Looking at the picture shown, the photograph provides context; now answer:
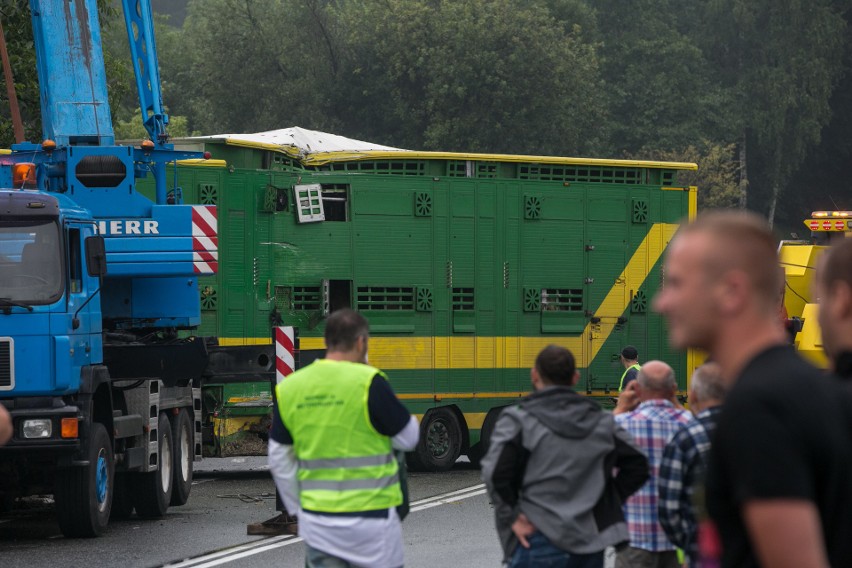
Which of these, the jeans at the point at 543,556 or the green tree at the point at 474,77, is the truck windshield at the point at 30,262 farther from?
the green tree at the point at 474,77

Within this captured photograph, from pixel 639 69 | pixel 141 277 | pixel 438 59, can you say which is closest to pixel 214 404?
pixel 141 277

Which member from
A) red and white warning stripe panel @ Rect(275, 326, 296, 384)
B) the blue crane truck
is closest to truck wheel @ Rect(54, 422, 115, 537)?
the blue crane truck

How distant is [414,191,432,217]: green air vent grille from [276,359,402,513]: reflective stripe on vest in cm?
1270

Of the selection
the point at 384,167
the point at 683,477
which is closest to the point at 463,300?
the point at 384,167

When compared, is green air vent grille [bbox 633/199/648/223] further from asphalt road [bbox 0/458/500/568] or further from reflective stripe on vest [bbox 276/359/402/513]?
reflective stripe on vest [bbox 276/359/402/513]

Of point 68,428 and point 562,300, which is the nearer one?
point 68,428

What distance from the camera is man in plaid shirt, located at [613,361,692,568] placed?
736 cm

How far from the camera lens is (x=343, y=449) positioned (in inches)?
266

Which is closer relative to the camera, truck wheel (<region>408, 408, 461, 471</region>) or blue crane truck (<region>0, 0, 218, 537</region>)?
blue crane truck (<region>0, 0, 218, 537</region>)

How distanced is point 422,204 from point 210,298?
2876 mm

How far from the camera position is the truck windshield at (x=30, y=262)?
12734mm

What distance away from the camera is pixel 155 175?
53.6 feet

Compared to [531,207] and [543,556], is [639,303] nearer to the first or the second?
[531,207]

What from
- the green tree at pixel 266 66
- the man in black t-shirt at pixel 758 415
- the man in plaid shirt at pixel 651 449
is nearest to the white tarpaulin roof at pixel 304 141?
the man in plaid shirt at pixel 651 449
